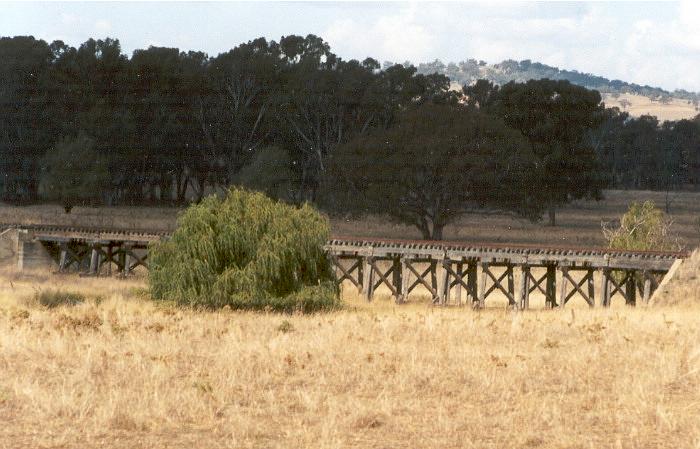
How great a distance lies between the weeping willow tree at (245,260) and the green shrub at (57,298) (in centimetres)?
265

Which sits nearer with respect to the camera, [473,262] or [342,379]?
[342,379]

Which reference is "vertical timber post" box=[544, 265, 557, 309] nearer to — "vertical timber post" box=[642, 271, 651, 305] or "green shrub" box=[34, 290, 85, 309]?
"vertical timber post" box=[642, 271, 651, 305]

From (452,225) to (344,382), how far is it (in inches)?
2982

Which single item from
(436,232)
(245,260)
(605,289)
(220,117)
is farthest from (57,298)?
(220,117)

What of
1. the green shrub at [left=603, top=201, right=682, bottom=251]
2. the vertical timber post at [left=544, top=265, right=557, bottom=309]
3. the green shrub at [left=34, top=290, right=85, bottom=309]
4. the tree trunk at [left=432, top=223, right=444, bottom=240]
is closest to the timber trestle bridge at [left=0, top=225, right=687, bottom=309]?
the vertical timber post at [left=544, top=265, right=557, bottom=309]

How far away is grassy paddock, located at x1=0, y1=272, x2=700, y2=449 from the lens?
15633 millimetres

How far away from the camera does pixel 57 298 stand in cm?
3744

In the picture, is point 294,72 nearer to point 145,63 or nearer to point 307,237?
point 145,63

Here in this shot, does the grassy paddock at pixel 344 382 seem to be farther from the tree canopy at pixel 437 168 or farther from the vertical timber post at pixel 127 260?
the tree canopy at pixel 437 168

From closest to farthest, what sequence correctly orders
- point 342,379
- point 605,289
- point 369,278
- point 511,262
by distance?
point 342,379, point 605,289, point 511,262, point 369,278

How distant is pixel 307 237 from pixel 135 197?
6513 cm

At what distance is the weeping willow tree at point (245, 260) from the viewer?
3553 cm

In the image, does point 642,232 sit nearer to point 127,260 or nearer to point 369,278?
point 369,278

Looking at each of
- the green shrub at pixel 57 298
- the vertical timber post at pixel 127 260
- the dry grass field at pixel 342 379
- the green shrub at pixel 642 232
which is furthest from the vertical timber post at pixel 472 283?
the green shrub at pixel 57 298
